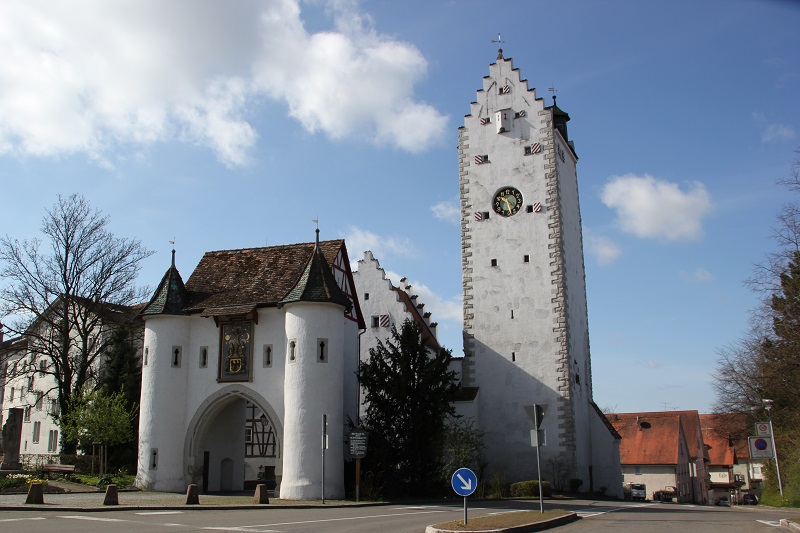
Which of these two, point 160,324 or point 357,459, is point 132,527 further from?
point 160,324

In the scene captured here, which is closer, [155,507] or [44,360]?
[155,507]

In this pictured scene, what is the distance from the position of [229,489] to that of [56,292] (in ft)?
45.5

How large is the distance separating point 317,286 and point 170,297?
278 inches


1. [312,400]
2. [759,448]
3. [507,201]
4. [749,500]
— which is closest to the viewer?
[759,448]

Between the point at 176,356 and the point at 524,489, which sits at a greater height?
the point at 176,356

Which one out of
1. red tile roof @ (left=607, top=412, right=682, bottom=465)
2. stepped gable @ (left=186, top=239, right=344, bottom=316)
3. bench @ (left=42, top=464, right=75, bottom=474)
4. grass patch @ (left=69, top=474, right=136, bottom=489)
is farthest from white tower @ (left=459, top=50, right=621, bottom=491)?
bench @ (left=42, top=464, right=75, bottom=474)

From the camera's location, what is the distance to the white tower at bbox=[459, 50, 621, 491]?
127 ft

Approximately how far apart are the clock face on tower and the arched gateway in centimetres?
993

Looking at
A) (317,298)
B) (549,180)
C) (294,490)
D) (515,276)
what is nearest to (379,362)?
(317,298)

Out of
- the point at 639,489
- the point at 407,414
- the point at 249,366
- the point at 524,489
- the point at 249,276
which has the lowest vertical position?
the point at 639,489

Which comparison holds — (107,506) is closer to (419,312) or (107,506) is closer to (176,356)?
(176,356)

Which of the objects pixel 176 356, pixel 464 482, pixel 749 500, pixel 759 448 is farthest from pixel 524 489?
pixel 749 500

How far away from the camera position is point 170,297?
112 feet

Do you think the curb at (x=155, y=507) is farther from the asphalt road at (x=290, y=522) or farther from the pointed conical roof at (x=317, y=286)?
the pointed conical roof at (x=317, y=286)
